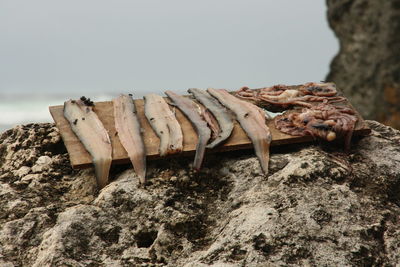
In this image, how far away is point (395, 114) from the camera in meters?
10.6

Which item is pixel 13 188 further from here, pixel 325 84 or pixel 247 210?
pixel 325 84

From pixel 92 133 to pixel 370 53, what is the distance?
6.67m

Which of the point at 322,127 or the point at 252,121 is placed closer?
the point at 322,127

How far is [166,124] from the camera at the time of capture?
5.12m

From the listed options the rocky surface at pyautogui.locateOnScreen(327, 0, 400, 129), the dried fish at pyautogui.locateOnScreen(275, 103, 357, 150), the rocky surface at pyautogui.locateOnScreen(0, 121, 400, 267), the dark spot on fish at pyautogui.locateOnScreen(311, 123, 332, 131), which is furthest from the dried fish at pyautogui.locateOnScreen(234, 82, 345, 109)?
the rocky surface at pyautogui.locateOnScreen(327, 0, 400, 129)

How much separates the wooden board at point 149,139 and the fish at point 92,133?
1.4 inches

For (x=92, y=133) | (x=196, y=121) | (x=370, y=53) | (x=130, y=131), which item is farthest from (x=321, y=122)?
(x=370, y=53)

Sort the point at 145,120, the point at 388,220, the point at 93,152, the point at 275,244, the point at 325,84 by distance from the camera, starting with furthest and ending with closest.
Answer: the point at 325,84 < the point at 145,120 < the point at 93,152 < the point at 388,220 < the point at 275,244

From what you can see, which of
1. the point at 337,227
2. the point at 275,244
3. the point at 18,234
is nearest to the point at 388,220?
the point at 337,227

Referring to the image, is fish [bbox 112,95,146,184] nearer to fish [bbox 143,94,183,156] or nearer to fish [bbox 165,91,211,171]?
fish [bbox 143,94,183,156]

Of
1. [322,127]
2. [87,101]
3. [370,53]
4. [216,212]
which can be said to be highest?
[87,101]

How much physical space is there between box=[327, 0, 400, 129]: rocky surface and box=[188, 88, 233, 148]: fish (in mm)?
5545

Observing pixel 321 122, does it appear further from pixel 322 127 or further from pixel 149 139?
pixel 149 139

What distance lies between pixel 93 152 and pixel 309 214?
1.41 metres
